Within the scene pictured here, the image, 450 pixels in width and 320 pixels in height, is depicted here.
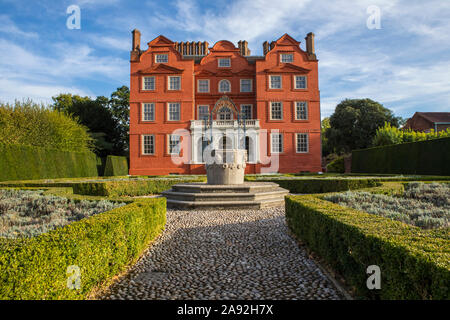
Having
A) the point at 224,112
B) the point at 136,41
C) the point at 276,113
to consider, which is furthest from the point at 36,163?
the point at 276,113

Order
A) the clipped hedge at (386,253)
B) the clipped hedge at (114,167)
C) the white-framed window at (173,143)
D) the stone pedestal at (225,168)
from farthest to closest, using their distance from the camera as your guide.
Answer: the white-framed window at (173,143) → the clipped hedge at (114,167) → the stone pedestal at (225,168) → the clipped hedge at (386,253)

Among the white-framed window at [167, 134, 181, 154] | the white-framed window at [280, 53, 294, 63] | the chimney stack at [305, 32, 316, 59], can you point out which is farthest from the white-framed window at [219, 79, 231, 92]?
the chimney stack at [305, 32, 316, 59]

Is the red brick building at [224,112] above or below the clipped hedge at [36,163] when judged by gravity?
above

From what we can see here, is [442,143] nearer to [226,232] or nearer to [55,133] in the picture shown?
[226,232]

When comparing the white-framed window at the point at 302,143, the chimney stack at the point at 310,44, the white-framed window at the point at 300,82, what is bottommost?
the white-framed window at the point at 302,143

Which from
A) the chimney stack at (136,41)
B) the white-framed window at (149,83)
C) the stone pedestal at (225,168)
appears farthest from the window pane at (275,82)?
the stone pedestal at (225,168)

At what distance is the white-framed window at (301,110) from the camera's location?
27.0m

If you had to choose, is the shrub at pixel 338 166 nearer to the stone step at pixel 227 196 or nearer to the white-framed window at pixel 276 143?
the white-framed window at pixel 276 143

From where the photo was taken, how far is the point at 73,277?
291 centimetres

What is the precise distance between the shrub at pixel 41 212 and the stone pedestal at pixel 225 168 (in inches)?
229

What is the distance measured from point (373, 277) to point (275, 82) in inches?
1030

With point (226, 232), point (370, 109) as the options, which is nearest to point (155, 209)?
point (226, 232)
